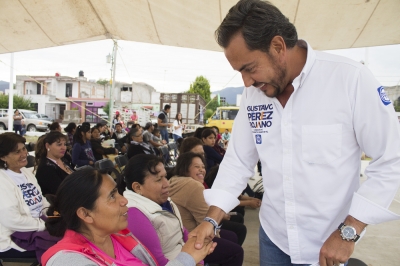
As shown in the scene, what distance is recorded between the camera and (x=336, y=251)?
1.13 metres

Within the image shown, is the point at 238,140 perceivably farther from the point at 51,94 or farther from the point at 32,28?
the point at 51,94

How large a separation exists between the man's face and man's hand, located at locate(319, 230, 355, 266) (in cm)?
57

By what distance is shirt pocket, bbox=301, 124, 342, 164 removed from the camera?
3.98 feet

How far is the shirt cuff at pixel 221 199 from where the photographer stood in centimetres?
148

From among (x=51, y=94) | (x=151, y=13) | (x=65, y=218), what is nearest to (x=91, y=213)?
(x=65, y=218)

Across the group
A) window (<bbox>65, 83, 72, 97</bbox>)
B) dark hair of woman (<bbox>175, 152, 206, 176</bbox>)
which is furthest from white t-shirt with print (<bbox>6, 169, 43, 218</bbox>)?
window (<bbox>65, 83, 72, 97</bbox>)

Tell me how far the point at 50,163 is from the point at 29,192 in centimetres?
83

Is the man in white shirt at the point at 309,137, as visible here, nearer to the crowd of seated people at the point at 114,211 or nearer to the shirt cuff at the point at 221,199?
the shirt cuff at the point at 221,199

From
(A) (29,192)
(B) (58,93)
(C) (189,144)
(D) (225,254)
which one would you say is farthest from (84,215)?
(B) (58,93)

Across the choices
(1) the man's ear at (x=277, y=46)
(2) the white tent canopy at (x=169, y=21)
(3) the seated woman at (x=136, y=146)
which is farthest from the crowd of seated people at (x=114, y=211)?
(3) the seated woman at (x=136, y=146)

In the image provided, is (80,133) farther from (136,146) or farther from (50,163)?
(50,163)

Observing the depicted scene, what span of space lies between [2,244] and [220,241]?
1567mm

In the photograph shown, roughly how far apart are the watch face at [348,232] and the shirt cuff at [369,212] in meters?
0.04

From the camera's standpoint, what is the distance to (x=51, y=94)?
42125mm
